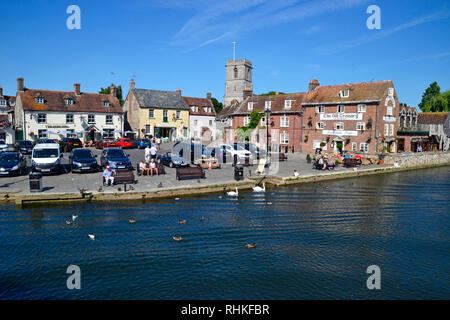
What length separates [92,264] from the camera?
1093 cm

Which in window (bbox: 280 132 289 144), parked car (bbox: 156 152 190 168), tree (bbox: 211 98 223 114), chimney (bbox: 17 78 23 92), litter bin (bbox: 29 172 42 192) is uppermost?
tree (bbox: 211 98 223 114)

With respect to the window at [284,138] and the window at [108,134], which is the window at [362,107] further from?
the window at [108,134]

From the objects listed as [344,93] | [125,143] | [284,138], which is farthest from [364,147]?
[125,143]

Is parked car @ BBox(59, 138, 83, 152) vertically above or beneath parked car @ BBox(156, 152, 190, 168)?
above

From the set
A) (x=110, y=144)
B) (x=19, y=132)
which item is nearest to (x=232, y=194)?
(x=110, y=144)

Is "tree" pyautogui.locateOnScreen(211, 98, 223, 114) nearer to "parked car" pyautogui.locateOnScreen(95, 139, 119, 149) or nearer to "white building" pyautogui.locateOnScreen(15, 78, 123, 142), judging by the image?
"white building" pyautogui.locateOnScreen(15, 78, 123, 142)

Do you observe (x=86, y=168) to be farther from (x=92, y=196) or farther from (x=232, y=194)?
(x=232, y=194)

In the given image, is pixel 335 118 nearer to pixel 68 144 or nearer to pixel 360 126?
pixel 360 126

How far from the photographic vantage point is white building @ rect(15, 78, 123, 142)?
45094 mm

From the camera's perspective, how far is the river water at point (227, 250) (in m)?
9.75

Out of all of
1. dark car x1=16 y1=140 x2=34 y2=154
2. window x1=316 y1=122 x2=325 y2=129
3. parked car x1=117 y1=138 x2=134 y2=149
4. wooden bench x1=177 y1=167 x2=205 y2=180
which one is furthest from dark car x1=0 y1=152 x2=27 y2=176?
window x1=316 y1=122 x2=325 y2=129

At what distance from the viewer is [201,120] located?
60562 mm

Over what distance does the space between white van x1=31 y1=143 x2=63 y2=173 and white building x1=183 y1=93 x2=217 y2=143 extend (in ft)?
115
